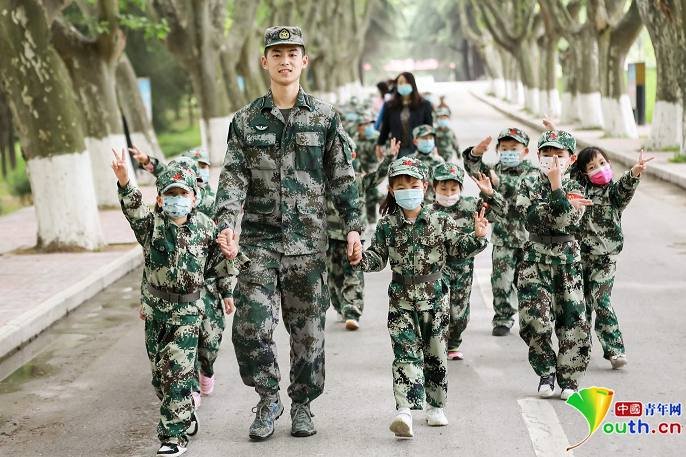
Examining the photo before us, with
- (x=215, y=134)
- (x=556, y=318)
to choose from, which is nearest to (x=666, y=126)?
A: (x=215, y=134)

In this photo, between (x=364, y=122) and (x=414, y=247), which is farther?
(x=364, y=122)

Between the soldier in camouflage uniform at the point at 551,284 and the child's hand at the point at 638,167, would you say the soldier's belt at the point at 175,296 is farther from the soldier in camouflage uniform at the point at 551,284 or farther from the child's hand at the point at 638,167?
the child's hand at the point at 638,167

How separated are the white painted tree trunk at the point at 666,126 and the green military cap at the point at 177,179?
2226 centimetres

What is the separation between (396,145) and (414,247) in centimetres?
204

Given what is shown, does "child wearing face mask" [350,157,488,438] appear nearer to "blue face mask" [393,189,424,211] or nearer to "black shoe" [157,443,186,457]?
"blue face mask" [393,189,424,211]

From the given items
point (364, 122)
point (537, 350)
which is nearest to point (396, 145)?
point (537, 350)

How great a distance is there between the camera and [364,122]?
53.4 feet

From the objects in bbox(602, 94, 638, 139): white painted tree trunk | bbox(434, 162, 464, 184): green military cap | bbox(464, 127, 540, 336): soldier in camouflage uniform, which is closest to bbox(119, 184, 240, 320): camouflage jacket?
bbox(434, 162, 464, 184): green military cap

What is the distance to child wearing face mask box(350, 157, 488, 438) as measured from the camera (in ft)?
23.2

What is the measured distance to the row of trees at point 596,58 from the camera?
26859mm

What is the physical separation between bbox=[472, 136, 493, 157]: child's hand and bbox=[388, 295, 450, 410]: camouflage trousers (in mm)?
1776

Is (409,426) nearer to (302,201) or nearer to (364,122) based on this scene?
(302,201)

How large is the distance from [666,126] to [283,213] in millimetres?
22399

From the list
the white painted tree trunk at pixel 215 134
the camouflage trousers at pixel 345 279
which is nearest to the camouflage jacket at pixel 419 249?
the camouflage trousers at pixel 345 279
